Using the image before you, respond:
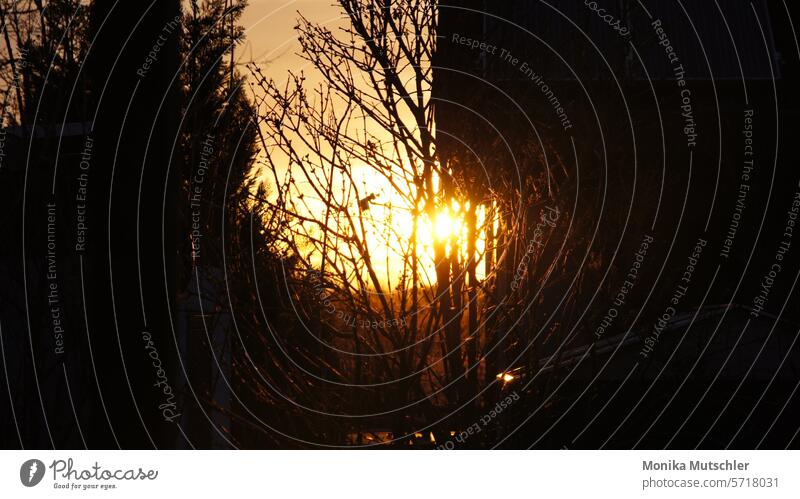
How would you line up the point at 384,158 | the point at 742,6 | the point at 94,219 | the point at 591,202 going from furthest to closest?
the point at 742,6, the point at 591,202, the point at 384,158, the point at 94,219

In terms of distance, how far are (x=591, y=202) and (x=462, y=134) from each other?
3.97 feet

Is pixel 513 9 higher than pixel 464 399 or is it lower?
higher

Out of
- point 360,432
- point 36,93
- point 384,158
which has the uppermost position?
point 36,93

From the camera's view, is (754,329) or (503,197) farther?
(754,329)

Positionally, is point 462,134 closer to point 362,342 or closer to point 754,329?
point 362,342

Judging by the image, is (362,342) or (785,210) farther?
(785,210)

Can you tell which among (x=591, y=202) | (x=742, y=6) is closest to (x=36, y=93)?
(x=591, y=202)

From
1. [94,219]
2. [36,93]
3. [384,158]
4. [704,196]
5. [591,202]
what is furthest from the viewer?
[704,196]

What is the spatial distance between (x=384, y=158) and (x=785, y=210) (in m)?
6.03

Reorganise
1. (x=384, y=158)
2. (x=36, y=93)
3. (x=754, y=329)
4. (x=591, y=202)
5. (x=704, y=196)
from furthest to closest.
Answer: (x=704, y=196)
(x=754, y=329)
(x=591, y=202)
(x=36, y=93)
(x=384, y=158)

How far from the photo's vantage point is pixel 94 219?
277 cm

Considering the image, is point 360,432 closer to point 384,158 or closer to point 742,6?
point 384,158

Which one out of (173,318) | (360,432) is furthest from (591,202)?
(173,318)

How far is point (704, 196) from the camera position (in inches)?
334
